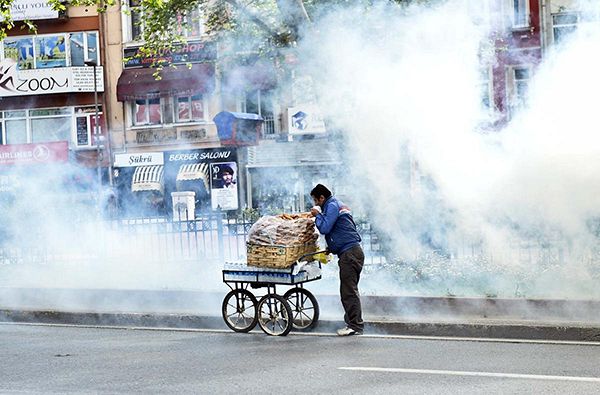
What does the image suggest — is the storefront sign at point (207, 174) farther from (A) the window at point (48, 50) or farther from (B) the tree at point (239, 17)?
(B) the tree at point (239, 17)

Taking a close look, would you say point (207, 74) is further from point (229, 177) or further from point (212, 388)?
point (212, 388)

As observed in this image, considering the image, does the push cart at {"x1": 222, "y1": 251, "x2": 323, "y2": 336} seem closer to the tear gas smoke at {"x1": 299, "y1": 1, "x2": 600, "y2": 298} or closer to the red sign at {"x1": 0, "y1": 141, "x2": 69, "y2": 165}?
the tear gas smoke at {"x1": 299, "y1": 1, "x2": 600, "y2": 298}

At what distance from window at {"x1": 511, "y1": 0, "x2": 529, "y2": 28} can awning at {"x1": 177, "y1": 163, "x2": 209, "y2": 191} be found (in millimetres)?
10837

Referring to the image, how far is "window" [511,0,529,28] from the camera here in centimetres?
2865

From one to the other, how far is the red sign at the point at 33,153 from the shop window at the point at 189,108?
13.6 feet

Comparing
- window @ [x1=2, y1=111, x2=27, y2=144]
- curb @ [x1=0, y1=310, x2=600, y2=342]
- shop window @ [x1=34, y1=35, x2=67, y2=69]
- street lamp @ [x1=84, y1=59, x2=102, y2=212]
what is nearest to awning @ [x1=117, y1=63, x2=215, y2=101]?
street lamp @ [x1=84, y1=59, x2=102, y2=212]

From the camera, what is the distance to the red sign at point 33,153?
3272 cm

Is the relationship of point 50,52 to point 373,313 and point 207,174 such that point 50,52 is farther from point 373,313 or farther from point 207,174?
point 373,313

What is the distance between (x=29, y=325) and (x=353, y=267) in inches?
175

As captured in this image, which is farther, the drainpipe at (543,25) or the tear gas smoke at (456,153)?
the drainpipe at (543,25)

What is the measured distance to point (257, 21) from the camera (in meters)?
15.1

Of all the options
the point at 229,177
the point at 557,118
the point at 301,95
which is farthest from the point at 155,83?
the point at 557,118

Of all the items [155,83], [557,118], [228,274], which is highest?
[155,83]

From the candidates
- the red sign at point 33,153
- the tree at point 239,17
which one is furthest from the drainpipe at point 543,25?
the red sign at point 33,153
